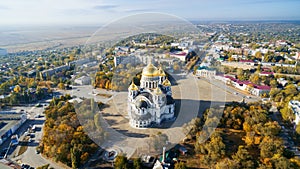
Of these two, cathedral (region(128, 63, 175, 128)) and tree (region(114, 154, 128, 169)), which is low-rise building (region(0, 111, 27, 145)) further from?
tree (region(114, 154, 128, 169))

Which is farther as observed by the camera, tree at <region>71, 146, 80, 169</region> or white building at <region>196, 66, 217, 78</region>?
white building at <region>196, 66, 217, 78</region>

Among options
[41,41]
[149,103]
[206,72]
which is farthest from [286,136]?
[41,41]

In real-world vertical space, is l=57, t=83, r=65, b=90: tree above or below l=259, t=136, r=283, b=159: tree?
above

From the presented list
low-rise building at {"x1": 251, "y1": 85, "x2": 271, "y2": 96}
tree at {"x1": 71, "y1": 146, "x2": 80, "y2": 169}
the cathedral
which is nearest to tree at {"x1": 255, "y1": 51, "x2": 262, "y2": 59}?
low-rise building at {"x1": 251, "y1": 85, "x2": 271, "y2": 96}

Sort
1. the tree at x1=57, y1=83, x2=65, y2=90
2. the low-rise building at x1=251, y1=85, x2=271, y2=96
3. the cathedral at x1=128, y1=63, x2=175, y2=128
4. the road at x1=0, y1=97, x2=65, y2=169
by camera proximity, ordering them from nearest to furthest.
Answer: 1. the road at x1=0, y1=97, x2=65, y2=169
2. the cathedral at x1=128, y1=63, x2=175, y2=128
3. the low-rise building at x1=251, y1=85, x2=271, y2=96
4. the tree at x1=57, y1=83, x2=65, y2=90

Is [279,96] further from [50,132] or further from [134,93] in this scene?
[50,132]

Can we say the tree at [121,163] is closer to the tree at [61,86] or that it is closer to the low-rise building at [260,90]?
the tree at [61,86]

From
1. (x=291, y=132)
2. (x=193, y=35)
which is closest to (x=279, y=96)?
(x=291, y=132)

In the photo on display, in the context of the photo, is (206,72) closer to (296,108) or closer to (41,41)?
(296,108)
